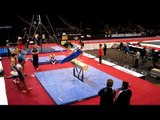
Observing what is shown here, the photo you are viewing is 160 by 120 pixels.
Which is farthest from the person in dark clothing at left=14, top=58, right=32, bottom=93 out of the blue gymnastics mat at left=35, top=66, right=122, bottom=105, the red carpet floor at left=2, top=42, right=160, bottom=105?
the blue gymnastics mat at left=35, top=66, right=122, bottom=105

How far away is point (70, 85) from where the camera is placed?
748cm

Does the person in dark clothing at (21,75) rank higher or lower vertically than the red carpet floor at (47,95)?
higher

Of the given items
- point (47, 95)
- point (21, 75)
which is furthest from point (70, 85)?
point (21, 75)

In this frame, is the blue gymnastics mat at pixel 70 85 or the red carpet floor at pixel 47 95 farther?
the blue gymnastics mat at pixel 70 85

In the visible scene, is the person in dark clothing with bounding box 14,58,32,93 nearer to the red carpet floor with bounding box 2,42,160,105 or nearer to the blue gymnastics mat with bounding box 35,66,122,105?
the red carpet floor with bounding box 2,42,160,105

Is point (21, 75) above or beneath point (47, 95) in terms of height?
above

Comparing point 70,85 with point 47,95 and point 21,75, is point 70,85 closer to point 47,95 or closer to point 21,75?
point 47,95

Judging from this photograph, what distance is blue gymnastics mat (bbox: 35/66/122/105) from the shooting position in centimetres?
642

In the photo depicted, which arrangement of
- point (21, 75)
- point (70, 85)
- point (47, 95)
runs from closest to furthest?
point (21, 75) → point (47, 95) → point (70, 85)

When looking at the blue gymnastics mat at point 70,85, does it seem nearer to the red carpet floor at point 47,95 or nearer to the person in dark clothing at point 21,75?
the red carpet floor at point 47,95

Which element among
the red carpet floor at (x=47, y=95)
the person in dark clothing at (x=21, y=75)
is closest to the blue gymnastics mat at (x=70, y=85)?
the red carpet floor at (x=47, y=95)

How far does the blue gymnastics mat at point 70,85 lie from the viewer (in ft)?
21.0
